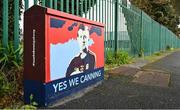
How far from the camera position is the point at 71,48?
5.21 metres

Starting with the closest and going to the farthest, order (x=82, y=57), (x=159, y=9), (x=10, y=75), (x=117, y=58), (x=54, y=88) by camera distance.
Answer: (x=54, y=88) → (x=10, y=75) → (x=82, y=57) → (x=117, y=58) → (x=159, y=9)

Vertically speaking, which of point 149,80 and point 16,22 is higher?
point 16,22

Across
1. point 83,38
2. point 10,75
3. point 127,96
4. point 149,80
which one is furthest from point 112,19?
point 10,75

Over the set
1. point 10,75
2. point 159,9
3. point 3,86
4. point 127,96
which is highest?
point 159,9

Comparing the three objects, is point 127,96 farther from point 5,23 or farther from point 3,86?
point 5,23

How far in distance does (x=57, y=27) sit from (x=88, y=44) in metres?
1.24

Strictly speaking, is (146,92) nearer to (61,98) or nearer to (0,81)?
(61,98)

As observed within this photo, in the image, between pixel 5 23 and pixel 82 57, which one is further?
pixel 82 57

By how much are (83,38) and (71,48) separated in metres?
0.57

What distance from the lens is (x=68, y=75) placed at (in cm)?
508

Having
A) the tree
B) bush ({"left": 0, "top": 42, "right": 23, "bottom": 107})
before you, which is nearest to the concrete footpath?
bush ({"left": 0, "top": 42, "right": 23, "bottom": 107})

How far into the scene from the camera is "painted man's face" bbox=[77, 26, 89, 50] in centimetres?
557

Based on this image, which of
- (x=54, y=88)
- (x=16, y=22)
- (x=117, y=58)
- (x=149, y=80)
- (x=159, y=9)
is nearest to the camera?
(x=54, y=88)

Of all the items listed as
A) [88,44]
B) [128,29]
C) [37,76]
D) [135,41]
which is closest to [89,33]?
[88,44]
